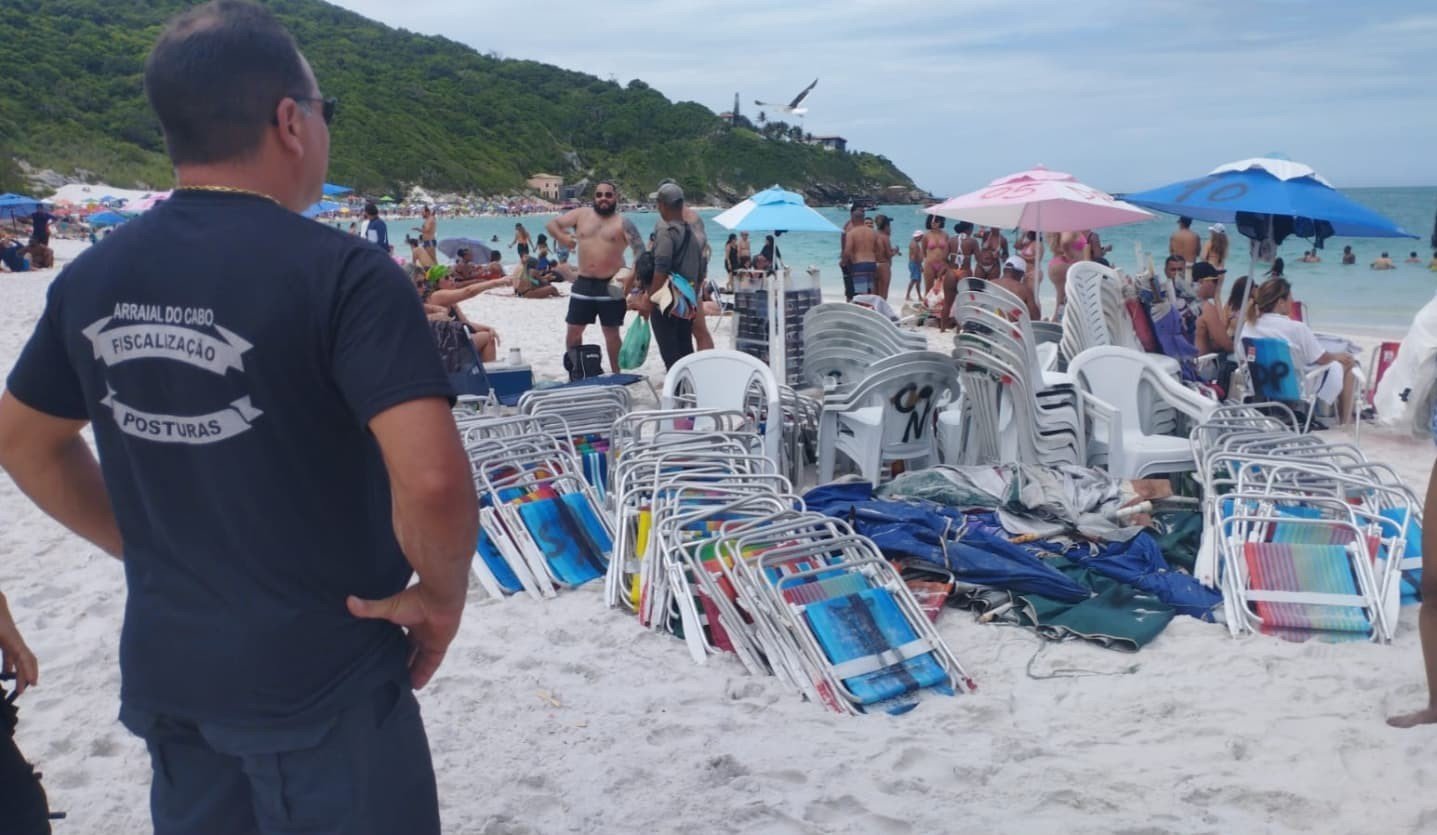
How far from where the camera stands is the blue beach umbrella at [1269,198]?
20.5ft

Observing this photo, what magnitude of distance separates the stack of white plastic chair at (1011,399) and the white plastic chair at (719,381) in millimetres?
Answer: 1028

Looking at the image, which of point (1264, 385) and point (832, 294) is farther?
point (832, 294)

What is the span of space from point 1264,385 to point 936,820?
17.7ft

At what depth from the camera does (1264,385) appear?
6.92m

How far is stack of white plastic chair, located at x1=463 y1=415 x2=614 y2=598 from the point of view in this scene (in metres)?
4.30

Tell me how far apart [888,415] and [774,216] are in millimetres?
3191

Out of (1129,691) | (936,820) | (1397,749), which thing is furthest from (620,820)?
(1397,749)

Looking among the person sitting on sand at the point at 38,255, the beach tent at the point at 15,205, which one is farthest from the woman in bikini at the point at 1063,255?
the beach tent at the point at 15,205

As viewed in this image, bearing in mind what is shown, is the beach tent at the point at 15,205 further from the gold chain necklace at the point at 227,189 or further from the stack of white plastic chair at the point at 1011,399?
the gold chain necklace at the point at 227,189

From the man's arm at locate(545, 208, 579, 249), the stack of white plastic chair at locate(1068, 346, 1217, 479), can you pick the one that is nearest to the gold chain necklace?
the stack of white plastic chair at locate(1068, 346, 1217, 479)

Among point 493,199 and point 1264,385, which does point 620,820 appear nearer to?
point 1264,385

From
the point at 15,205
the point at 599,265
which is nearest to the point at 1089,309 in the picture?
the point at 599,265

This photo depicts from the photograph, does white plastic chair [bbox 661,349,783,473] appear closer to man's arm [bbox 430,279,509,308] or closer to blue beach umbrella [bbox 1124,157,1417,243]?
man's arm [bbox 430,279,509,308]

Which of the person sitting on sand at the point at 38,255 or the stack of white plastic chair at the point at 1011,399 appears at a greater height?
the person sitting on sand at the point at 38,255
